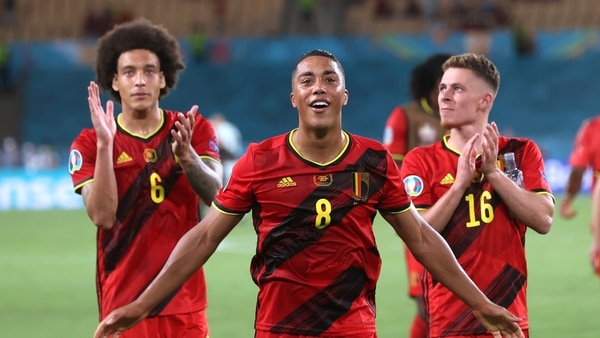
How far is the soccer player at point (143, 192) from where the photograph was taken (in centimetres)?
576

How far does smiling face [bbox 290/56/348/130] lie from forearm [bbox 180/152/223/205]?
1189 millimetres

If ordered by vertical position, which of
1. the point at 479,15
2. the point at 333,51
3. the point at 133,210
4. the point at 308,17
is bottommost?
the point at 133,210

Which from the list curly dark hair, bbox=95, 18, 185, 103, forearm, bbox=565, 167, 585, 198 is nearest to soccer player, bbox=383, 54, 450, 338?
forearm, bbox=565, 167, 585, 198

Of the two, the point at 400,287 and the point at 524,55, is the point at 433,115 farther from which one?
the point at 524,55

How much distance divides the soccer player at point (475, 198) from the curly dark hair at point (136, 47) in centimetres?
179

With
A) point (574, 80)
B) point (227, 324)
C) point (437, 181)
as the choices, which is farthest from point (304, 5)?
point (437, 181)

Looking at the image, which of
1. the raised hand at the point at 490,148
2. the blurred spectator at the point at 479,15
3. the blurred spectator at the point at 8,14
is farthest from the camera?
the blurred spectator at the point at 8,14

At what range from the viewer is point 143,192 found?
5.93 meters

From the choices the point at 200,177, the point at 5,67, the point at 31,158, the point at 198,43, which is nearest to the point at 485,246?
the point at 200,177

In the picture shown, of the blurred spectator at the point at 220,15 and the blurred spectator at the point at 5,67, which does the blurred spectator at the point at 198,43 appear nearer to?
the blurred spectator at the point at 220,15

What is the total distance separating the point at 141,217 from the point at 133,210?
56 millimetres

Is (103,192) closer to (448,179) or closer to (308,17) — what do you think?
(448,179)

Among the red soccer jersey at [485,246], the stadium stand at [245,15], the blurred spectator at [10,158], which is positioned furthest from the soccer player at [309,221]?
the stadium stand at [245,15]

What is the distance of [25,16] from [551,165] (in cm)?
1695
